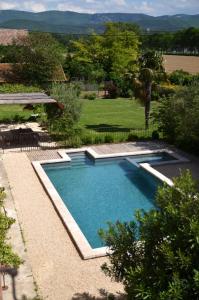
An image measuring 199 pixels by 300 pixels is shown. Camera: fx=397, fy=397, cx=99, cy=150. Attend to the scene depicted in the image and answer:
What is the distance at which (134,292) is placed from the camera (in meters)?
6.35

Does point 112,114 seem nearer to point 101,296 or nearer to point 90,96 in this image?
point 90,96

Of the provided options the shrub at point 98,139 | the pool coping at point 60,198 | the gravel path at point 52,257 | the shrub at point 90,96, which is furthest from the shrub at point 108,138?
the shrub at point 90,96

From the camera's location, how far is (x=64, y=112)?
2412 cm

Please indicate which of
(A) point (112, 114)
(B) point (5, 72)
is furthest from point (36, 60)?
(A) point (112, 114)

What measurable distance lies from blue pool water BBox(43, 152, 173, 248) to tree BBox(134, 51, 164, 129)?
5.95 meters

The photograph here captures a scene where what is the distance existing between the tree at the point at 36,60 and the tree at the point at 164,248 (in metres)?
40.2

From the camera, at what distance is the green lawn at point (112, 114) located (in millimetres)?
30617

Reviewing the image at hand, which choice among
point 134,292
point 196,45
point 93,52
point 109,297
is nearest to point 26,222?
point 109,297

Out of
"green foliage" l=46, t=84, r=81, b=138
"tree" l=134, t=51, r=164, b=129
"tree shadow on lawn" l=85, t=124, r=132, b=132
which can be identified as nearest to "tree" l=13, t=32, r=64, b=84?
"tree shadow on lawn" l=85, t=124, r=132, b=132

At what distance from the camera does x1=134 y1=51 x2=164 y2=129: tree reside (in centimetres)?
2659

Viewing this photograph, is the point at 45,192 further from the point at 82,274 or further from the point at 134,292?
the point at 134,292

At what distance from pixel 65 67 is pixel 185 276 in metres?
53.5

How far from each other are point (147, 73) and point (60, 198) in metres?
13.7

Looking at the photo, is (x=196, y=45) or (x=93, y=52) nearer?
(x=93, y=52)
